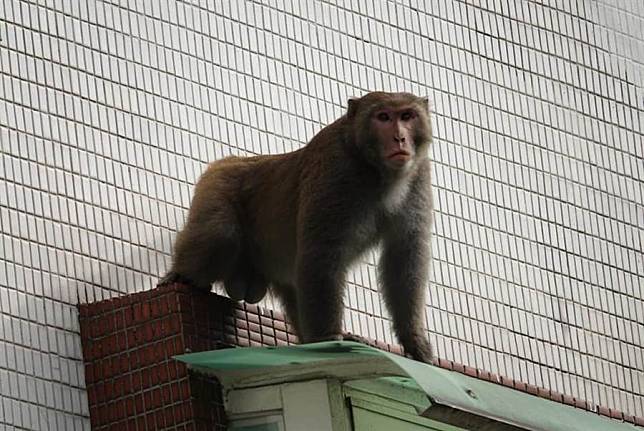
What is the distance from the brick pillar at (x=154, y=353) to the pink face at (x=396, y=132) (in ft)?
3.54

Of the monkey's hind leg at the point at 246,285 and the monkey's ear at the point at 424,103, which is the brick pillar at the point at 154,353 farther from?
the monkey's ear at the point at 424,103

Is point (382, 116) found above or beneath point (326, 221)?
above

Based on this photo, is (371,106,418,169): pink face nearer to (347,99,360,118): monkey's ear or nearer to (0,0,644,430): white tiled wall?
(347,99,360,118): monkey's ear

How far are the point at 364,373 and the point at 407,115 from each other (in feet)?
5.06

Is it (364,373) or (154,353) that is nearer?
(364,373)

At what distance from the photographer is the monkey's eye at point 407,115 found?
9758 mm

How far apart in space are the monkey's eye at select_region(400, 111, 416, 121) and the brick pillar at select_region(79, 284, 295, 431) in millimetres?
1261

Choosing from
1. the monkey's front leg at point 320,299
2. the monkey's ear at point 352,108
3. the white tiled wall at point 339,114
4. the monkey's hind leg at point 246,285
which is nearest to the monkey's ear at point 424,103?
the monkey's ear at point 352,108

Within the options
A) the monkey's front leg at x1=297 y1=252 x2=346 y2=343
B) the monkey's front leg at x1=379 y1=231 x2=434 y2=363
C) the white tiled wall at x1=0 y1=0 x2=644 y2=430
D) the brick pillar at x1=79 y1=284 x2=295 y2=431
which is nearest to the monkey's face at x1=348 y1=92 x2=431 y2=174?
→ the monkey's front leg at x1=379 y1=231 x2=434 y2=363

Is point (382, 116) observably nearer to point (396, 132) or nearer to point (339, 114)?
point (396, 132)

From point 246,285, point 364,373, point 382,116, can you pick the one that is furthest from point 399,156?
point 364,373

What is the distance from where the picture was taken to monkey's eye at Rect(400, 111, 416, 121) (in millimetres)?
9758

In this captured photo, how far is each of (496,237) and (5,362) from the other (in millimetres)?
3962

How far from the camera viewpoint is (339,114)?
1151 cm
